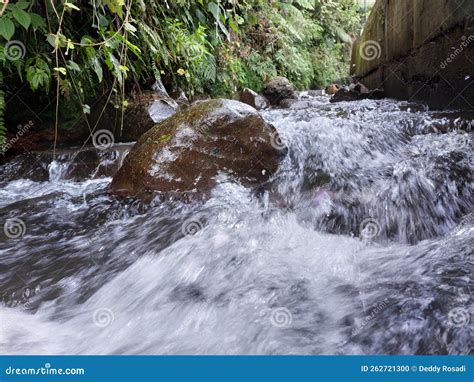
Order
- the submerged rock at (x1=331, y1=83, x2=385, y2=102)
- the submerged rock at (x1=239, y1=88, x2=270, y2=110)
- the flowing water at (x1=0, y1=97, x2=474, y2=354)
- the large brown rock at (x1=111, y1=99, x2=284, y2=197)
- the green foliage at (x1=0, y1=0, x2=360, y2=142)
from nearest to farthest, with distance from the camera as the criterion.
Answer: the flowing water at (x1=0, y1=97, x2=474, y2=354)
the large brown rock at (x1=111, y1=99, x2=284, y2=197)
the green foliage at (x1=0, y1=0, x2=360, y2=142)
the submerged rock at (x1=331, y1=83, x2=385, y2=102)
the submerged rock at (x1=239, y1=88, x2=270, y2=110)

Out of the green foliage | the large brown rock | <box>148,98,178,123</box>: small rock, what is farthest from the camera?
<box>148,98,178,123</box>: small rock

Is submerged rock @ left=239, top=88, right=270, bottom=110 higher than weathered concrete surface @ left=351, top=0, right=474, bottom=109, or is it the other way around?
weathered concrete surface @ left=351, top=0, right=474, bottom=109

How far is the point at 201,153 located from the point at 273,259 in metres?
1.47

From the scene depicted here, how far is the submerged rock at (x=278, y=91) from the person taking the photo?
8.88 m

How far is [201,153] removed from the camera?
3.56 m

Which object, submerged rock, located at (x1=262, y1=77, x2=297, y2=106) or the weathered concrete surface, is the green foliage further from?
the weathered concrete surface

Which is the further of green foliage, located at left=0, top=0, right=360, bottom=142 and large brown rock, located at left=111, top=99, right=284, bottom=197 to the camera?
green foliage, located at left=0, top=0, right=360, bottom=142

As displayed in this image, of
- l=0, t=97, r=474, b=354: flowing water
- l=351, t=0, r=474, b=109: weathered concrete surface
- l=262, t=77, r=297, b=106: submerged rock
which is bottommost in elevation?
l=0, t=97, r=474, b=354: flowing water

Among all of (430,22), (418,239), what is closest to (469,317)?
(418,239)

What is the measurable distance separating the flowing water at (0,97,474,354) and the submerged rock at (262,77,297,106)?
194 inches

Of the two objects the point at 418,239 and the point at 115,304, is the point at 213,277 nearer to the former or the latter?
the point at 115,304

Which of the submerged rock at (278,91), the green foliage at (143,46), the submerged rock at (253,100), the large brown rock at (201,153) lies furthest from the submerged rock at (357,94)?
the large brown rock at (201,153)

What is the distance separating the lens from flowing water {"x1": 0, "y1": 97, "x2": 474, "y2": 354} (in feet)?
5.78

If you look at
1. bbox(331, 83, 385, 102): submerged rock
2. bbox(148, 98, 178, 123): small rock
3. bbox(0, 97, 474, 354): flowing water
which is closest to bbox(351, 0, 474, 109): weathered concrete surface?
bbox(331, 83, 385, 102): submerged rock
